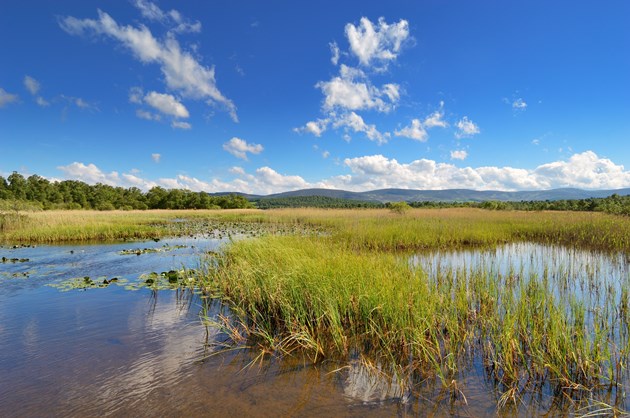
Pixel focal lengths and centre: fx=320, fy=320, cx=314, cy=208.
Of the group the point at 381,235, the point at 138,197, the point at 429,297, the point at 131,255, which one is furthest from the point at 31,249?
the point at 138,197

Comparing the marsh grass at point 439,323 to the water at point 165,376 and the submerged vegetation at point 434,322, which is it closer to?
the submerged vegetation at point 434,322

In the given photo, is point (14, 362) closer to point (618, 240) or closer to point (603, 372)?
point (603, 372)

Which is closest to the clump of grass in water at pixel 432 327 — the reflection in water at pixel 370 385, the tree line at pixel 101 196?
the reflection in water at pixel 370 385

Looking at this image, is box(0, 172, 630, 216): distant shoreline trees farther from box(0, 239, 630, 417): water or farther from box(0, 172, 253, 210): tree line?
box(0, 239, 630, 417): water

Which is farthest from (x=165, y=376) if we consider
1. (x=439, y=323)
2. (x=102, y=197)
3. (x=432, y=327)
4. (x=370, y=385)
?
(x=102, y=197)

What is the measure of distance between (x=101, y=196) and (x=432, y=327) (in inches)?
3354

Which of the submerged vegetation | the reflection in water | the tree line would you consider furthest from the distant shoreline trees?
the reflection in water

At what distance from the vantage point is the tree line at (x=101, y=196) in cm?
6243

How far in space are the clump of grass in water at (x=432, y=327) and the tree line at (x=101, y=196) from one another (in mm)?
65286

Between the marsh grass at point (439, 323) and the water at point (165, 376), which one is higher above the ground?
the marsh grass at point (439, 323)

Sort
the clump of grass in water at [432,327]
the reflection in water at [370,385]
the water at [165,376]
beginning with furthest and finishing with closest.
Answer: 1. the clump of grass in water at [432,327]
2. the reflection in water at [370,385]
3. the water at [165,376]

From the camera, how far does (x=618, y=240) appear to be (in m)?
13.7

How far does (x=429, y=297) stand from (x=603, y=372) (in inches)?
90.7

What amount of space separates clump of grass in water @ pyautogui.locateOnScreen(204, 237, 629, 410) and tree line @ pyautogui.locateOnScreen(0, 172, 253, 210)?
214 ft
